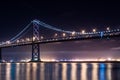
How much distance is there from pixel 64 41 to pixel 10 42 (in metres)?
16.8

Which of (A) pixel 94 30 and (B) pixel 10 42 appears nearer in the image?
(A) pixel 94 30

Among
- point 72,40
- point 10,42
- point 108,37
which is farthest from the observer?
point 10,42

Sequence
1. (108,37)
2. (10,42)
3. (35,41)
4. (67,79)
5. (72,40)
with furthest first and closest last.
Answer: (10,42), (35,41), (72,40), (108,37), (67,79)

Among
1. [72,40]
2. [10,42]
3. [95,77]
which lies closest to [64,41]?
[72,40]

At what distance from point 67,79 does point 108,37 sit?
24058mm

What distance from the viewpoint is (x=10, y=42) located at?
83.9 metres

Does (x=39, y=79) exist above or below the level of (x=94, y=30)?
below

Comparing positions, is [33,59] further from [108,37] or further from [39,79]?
[39,79]

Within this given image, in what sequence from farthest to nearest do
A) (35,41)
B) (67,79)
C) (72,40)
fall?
(35,41)
(72,40)
(67,79)

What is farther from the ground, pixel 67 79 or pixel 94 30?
pixel 94 30

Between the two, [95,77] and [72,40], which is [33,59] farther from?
[95,77]

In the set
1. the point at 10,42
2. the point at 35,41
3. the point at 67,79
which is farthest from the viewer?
the point at 10,42

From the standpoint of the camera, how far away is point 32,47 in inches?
3056

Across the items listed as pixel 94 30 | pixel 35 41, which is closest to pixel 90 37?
pixel 94 30
